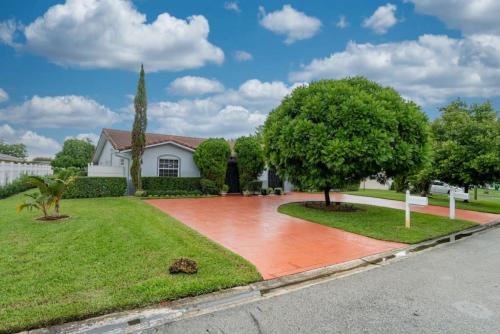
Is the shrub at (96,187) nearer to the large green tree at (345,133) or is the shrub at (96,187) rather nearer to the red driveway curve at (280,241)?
A: the red driveway curve at (280,241)

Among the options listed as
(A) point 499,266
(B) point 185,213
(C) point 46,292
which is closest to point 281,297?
(C) point 46,292

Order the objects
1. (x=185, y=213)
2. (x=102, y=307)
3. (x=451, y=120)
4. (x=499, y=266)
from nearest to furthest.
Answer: (x=102, y=307) < (x=499, y=266) < (x=185, y=213) < (x=451, y=120)

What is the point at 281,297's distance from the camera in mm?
3822

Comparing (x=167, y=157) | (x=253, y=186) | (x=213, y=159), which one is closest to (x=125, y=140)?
(x=167, y=157)

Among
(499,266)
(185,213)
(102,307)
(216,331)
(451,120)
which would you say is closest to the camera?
(216,331)

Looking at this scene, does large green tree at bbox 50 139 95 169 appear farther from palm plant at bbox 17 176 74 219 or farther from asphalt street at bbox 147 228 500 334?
asphalt street at bbox 147 228 500 334

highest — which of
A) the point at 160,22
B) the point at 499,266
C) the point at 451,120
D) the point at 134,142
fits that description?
the point at 160,22

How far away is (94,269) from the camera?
14.3ft

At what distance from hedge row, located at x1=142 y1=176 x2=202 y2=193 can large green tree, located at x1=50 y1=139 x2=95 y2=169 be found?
93.2ft

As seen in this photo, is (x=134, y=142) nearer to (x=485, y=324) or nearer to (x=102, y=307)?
(x=102, y=307)

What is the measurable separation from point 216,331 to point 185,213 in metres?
7.55

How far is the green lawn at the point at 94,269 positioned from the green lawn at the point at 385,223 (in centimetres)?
419

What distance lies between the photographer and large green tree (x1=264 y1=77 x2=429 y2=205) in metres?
9.22

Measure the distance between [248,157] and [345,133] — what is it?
8177mm
